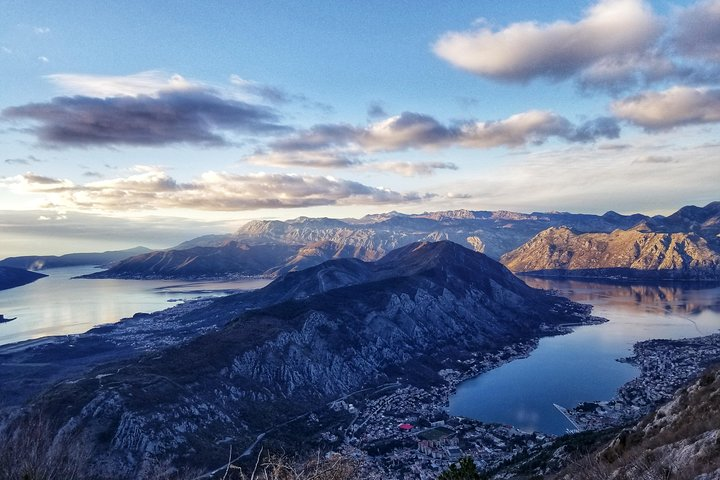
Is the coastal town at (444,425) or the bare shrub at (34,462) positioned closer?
the bare shrub at (34,462)

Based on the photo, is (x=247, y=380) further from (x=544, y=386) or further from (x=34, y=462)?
(x=544, y=386)

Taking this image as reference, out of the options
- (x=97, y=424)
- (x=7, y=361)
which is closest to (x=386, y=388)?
(x=97, y=424)

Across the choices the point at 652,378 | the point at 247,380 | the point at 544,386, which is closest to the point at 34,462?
the point at 247,380

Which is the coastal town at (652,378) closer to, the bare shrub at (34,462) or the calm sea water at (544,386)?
the calm sea water at (544,386)

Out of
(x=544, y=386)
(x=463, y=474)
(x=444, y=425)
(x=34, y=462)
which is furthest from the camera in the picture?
(x=544, y=386)

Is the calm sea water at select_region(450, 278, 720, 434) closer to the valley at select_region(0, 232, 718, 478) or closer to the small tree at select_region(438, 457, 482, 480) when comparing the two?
the valley at select_region(0, 232, 718, 478)

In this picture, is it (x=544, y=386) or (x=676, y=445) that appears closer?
(x=676, y=445)

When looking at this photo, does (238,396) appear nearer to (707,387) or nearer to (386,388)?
(386,388)

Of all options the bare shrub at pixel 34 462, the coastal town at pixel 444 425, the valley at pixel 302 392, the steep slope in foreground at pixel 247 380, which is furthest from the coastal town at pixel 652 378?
the bare shrub at pixel 34 462

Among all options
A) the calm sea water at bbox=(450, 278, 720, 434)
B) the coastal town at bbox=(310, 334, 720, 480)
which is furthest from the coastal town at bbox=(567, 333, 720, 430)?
the calm sea water at bbox=(450, 278, 720, 434)
